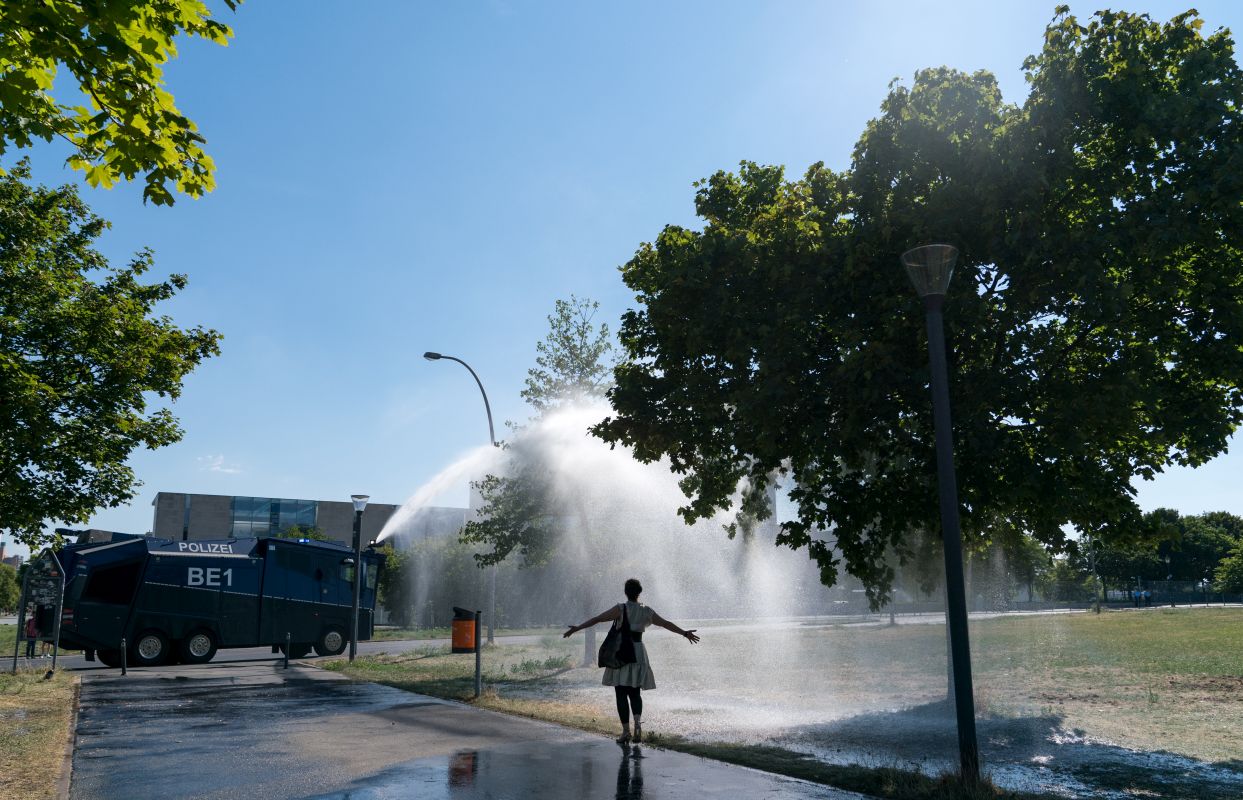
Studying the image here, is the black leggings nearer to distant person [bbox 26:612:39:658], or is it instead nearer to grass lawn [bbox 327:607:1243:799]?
grass lawn [bbox 327:607:1243:799]

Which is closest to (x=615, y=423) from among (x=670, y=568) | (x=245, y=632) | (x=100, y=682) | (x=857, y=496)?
(x=857, y=496)

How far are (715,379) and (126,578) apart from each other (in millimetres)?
17330

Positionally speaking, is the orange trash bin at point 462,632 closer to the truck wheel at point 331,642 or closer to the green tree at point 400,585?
the truck wheel at point 331,642

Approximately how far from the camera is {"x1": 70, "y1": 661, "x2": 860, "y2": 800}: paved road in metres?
7.03

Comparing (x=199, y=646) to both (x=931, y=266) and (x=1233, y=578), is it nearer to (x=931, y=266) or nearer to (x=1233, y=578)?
(x=931, y=266)

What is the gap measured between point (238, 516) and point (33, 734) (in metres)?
86.3

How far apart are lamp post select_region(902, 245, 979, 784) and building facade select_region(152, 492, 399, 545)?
260 ft

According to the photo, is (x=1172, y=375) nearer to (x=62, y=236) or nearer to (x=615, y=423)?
(x=615, y=423)

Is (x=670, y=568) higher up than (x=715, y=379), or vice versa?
(x=715, y=379)

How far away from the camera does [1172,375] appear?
1106cm

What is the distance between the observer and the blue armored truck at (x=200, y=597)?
848 inches

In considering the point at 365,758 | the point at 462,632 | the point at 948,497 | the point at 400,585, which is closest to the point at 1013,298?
the point at 948,497

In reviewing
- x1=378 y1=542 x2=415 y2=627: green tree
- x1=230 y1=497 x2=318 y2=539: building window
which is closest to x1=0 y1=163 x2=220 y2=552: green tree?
x1=378 y1=542 x2=415 y2=627: green tree

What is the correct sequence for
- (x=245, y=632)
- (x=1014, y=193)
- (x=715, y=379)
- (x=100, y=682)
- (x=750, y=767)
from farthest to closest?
(x=245, y=632), (x=100, y=682), (x=715, y=379), (x=1014, y=193), (x=750, y=767)
